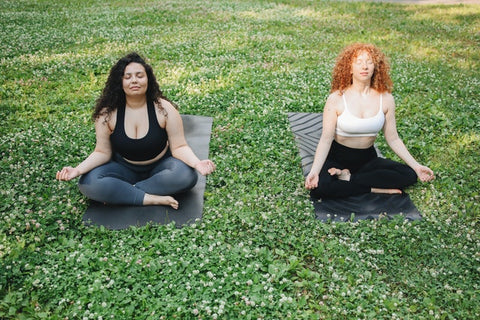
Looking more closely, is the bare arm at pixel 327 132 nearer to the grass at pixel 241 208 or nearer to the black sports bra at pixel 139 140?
the grass at pixel 241 208

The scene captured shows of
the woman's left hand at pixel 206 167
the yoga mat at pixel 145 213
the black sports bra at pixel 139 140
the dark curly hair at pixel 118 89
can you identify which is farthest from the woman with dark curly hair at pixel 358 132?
the dark curly hair at pixel 118 89

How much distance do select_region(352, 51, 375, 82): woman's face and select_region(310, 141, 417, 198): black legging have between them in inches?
37.8

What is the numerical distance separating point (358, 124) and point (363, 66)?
0.74 m

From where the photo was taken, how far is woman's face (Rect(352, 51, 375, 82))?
5516 millimetres

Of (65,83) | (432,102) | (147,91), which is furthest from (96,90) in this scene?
(432,102)

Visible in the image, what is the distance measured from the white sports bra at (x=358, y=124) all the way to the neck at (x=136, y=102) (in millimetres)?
2549

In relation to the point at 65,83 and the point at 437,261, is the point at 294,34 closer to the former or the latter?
the point at 65,83

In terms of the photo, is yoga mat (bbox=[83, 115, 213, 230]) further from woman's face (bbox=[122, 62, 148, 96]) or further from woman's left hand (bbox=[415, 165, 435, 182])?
woman's left hand (bbox=[415, 165, 435, 182])

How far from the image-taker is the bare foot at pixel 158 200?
17.8 feet

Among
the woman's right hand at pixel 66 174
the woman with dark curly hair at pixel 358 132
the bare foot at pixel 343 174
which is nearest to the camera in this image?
the woman's right hand at pixel 66 174

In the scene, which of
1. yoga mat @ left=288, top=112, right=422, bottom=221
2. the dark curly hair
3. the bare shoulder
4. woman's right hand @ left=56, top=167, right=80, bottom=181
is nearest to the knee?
yoga mat @ left=288, top=112, right=422, bottom=221

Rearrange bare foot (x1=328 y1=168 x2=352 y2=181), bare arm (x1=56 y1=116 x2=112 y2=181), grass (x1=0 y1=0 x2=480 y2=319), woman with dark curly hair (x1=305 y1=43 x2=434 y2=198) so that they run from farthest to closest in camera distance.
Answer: bare foot (x1=328 y1=168 x2=352 y2=181) → woman with dark curly hair (x1=305 y1=43 x2=434 y2=198) → bare arm (x1=56 y1=116 x2=112 y2=181) → grass (x1=0 y1=0 x2=480 y2=319)

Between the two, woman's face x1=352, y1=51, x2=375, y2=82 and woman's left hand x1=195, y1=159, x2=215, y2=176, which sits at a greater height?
woman's face x1=352, y1=51, x2=375, y2=82

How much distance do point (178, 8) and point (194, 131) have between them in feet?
37.4
